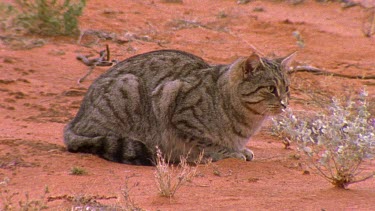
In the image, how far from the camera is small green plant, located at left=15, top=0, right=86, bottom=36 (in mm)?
12328

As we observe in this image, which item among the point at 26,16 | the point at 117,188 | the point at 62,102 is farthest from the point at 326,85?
the point at 117,188

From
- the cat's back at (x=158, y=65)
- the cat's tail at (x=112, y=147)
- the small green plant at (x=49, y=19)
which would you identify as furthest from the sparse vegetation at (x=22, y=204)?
the small green plant at (x=49, y=19)

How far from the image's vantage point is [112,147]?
725cm

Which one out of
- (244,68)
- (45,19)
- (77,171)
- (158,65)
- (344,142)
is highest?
A: (344,142)

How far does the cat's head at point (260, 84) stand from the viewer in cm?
754

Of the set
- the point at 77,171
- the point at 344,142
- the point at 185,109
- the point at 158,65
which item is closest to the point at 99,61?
the point at 158,65

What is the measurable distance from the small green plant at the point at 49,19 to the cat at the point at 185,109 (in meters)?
4.78

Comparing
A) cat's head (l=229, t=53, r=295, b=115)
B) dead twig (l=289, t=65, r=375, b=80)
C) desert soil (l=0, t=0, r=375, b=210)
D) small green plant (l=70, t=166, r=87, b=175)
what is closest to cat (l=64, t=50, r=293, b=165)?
cat's head (l=229, t=53, r=295, b=115)

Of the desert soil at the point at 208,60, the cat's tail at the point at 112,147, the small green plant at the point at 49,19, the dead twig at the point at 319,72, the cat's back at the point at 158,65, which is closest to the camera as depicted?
the desert soil at the point at 208,60

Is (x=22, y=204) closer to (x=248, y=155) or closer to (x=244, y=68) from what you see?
(x=248, y=155)

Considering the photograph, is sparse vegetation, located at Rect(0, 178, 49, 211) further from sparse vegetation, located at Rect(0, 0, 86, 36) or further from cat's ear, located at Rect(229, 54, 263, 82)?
sparse vegetation, located at Rect(0, 0, 86, 36)

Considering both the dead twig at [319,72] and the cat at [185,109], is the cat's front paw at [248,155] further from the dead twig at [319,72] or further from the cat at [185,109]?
the dead twig at [319,72]

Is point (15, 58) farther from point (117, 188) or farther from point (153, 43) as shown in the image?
point (117, 188)

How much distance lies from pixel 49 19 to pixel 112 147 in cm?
569
